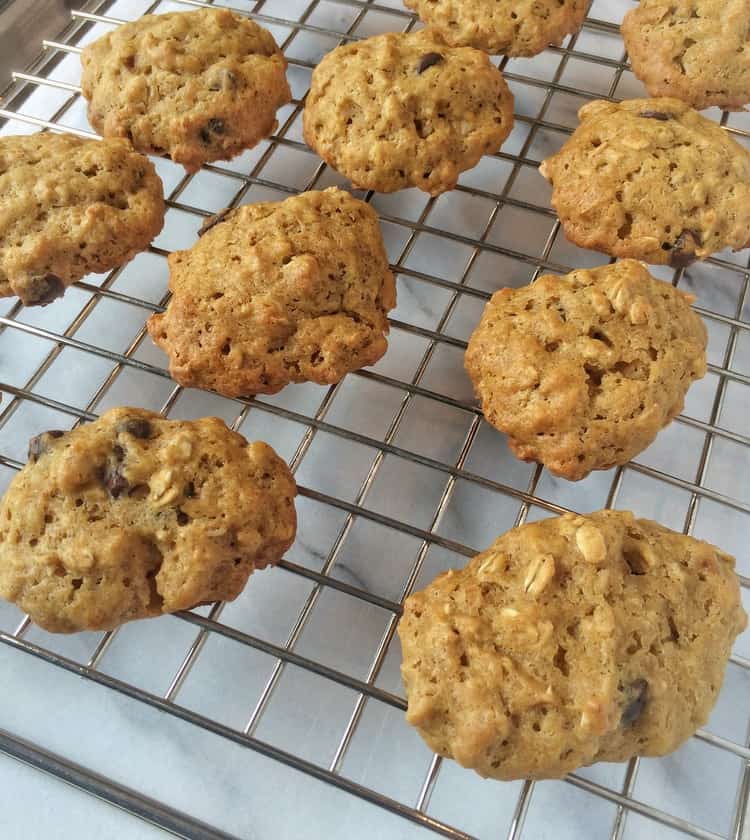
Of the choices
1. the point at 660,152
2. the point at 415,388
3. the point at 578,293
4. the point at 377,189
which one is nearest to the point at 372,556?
the point at 415,388

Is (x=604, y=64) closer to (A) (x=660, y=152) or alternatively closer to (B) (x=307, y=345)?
(A) (x=660, y=152)

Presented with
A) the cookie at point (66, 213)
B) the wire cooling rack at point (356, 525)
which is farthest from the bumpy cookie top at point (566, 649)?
the cookie at point (66, 213)

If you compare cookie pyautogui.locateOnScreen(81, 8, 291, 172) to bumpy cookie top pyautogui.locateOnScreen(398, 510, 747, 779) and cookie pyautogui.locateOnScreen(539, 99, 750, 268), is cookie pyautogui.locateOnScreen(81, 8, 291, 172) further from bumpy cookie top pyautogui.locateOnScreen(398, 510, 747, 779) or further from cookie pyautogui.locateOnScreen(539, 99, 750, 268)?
bumpy cookie top pyautogui.locateOnScreen(398, 510, 747, 779)

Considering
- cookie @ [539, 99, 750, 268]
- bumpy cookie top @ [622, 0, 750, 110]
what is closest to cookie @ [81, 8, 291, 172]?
cookie @ [539, 99, 750, 268]

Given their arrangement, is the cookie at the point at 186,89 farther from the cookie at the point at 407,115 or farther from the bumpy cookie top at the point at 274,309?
the bumpy cookie top at the point at 274,309

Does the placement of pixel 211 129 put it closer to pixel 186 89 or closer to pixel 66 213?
pixel 186 89

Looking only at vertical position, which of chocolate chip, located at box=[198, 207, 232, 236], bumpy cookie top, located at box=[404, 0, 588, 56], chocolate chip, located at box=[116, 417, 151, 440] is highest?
bumpy cookie top, located at box=[404, 0, 588, 56]

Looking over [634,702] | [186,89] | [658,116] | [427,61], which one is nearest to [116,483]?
[634,702]
